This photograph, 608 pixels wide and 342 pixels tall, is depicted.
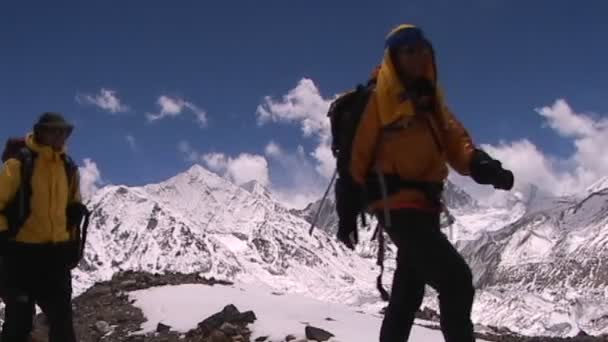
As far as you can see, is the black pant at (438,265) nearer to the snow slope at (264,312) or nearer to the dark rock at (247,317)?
the snow slope at (264,312)

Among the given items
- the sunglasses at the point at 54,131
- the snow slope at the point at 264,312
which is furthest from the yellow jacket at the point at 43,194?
the snow slope at the point at 264,312

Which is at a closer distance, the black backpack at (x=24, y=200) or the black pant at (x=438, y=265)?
the black pant at (x=438, y=265)

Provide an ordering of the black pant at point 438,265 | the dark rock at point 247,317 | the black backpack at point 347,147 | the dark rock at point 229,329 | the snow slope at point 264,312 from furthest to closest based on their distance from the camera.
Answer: the dark rock at point 247,317 → the snow slope at point 264,312 → the dark rock at point 229,329 → the black backpack at point 347,147 → the black pant at point 438,265

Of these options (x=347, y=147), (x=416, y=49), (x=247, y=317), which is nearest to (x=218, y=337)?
(x=247, y=317)

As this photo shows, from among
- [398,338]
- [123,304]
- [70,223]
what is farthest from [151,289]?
[398,338]

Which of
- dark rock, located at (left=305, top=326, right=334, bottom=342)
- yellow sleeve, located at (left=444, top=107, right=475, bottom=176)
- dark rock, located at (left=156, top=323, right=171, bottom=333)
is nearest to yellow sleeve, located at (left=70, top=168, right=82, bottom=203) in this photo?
yellow sleeve, located at (left=444, top=107, right=475, bottom=176)

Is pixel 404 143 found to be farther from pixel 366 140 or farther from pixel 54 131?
pixel 54 131

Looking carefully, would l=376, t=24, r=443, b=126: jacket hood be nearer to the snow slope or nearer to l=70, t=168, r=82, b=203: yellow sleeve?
l=70, t=168, r=82, b=203: yellow sleeve

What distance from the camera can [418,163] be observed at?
466cm

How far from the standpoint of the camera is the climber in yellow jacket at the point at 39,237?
6.30 m

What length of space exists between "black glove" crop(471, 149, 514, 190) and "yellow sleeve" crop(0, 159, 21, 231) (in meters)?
3.84

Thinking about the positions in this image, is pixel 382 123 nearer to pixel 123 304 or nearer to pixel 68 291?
pixel 68 291

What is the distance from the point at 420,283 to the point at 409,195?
674mm

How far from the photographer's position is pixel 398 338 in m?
5.04
